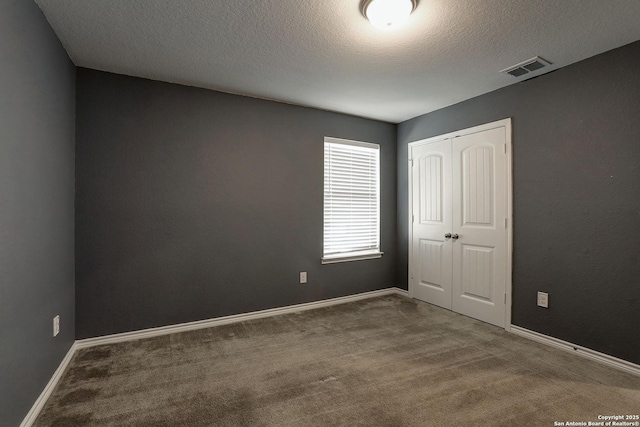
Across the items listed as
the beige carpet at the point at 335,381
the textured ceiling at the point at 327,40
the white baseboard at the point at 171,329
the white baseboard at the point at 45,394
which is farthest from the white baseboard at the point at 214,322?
the textured ceiling at the point at 327,40

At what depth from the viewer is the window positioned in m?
4.00

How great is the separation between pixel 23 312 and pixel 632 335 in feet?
13.3

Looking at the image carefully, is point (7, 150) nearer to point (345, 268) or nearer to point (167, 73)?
point (167, 73)

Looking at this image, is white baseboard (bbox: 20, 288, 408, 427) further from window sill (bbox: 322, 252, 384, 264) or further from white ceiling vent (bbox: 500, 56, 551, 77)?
white ceiling vent (bbox: 500, 56, 551, 77)

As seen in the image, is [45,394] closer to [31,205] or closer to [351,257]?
[31,205]

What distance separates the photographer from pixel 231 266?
3.35 m

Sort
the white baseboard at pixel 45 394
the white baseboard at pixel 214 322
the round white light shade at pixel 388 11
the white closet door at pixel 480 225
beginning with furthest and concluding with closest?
the white closet door at pixel 480 225 < the white baseboard at pixel 214 322 < the round white light shade at pixel 388 11 < the white baseboard at pixel 45 394

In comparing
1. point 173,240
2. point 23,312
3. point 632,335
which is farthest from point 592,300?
point 23,312

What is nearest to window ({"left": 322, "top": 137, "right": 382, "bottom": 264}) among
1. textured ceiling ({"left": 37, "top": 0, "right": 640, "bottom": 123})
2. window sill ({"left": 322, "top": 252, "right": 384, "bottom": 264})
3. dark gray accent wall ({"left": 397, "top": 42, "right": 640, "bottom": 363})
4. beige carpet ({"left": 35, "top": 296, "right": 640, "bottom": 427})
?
window sill ({"left": 322, "top": 252, "right": 384, "bottom": 264})

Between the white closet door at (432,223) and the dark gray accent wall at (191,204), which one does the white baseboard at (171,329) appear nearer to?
the dark gray accent wall at (191,204)

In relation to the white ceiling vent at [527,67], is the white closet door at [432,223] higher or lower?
lower

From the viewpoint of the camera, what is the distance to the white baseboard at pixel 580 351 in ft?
7.61

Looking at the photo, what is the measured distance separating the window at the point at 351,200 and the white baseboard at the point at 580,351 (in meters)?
1.89

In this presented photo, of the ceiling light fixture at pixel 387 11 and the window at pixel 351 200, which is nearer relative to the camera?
the ceiling light fixture at pixel 387 11
